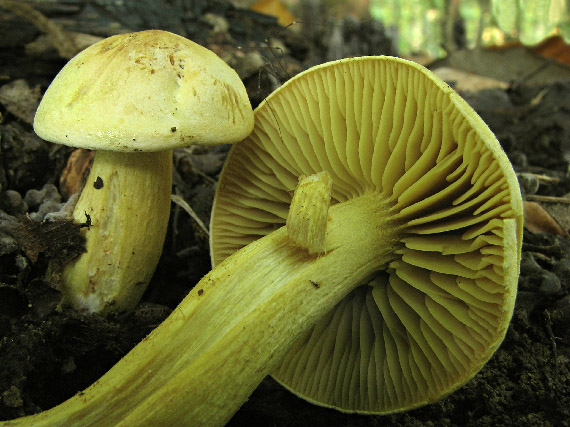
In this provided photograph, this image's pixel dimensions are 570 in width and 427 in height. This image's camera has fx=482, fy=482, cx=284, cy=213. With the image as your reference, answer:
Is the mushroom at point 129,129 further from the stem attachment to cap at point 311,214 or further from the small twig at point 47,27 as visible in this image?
the small twig at point 47,27

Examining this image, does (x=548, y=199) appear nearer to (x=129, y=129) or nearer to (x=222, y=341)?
(x=222, y=341)

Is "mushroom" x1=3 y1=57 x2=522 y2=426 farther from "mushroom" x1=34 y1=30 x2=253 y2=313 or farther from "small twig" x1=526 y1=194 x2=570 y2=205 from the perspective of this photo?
"small twig" x1=526 y1=194 x2=570 y2=205

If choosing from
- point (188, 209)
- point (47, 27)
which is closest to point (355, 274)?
point (188, 209)

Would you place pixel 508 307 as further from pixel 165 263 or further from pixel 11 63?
pixel 11 63

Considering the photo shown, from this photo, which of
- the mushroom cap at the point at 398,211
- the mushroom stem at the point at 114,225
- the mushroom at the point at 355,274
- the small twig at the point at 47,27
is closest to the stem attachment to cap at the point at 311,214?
the mushroom at the point at 355,274

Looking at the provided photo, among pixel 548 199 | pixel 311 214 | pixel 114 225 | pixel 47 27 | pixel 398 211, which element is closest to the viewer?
pixel 311 214

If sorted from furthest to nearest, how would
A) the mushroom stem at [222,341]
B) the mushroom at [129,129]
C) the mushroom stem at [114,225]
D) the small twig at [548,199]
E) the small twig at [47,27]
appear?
the small twig at [47,27] → the small twig at [548,199] → the mushroom stem at [114,225] → the mushroom at [129,129] → the mushroom stem at [222,341]
